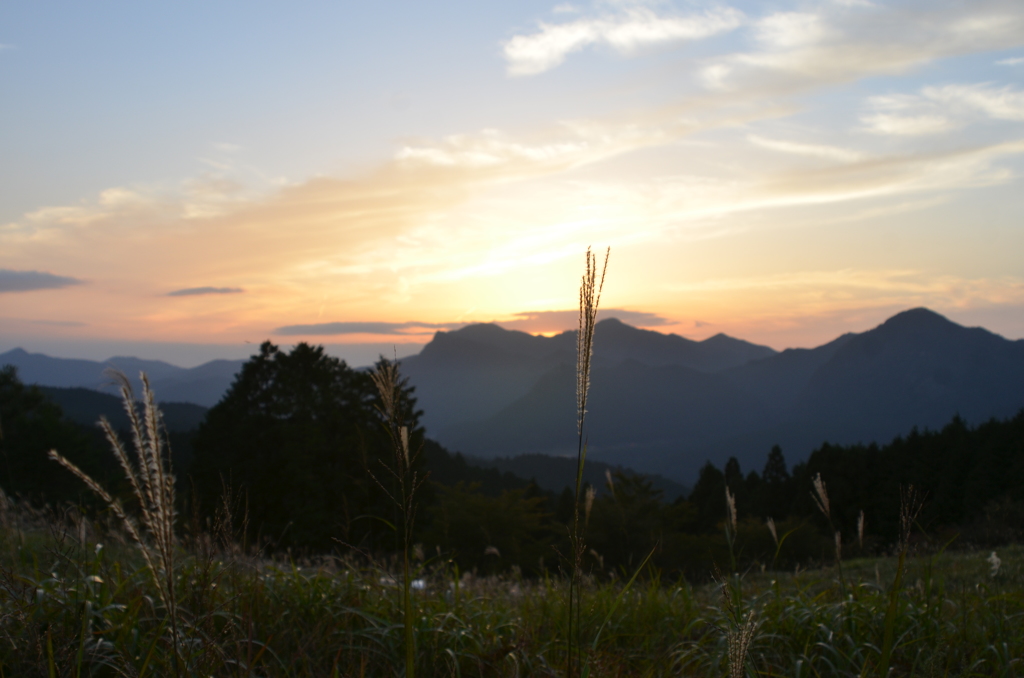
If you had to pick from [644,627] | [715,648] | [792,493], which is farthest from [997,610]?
[792,493]

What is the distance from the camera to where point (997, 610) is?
12.8 feet

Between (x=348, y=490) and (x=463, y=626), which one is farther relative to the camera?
(x=348, y=490)

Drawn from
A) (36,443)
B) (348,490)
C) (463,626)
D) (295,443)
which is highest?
(463,626)

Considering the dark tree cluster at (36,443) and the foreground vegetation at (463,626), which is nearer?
the foreground vegetation at (463,626)

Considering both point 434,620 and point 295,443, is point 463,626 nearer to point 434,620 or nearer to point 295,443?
point 434,620

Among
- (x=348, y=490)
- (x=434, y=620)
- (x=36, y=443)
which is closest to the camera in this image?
(x=434, y=620)

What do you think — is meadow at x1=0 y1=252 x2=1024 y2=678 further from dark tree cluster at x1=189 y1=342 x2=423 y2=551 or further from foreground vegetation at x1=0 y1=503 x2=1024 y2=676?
dark tree cluster at x1=189 y1=342 x2=423 y2=551

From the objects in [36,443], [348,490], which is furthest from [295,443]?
[36,443]

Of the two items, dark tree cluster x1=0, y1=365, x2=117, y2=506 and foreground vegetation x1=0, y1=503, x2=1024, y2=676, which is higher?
foreground vegetation x1=0, y1=503, x2=1024, y2=676

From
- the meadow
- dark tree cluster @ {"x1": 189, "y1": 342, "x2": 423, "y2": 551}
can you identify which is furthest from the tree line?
the meadow

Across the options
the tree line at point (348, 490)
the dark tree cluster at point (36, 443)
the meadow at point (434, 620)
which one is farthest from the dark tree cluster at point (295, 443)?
the meadow at point (434, 620)

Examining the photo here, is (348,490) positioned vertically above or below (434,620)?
below

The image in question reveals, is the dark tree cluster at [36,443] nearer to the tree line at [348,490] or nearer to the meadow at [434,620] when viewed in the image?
the tree line at [348,490]

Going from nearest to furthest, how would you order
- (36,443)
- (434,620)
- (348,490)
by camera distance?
(434,620), (348,490), (36,443)
